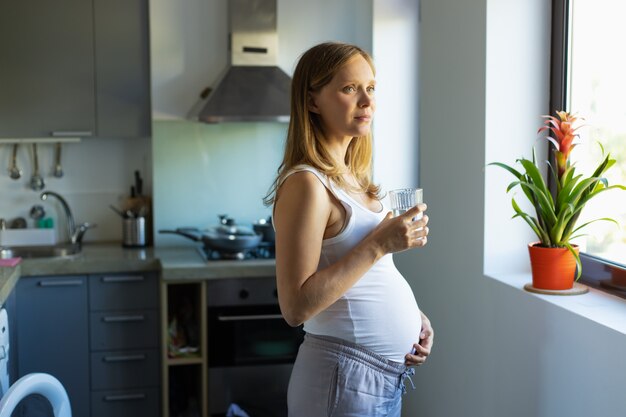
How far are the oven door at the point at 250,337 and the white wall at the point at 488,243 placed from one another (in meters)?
0.65

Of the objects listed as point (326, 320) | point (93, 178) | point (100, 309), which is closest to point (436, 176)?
point (326, 320)

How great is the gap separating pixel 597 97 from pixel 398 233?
1012 mm

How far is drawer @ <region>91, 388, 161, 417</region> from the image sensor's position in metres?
3.47

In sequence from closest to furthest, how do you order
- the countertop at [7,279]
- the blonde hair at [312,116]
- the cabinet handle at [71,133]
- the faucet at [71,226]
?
the blonde hair at [312,116] → the countertop at [7,279] → the cabinet handle at [71,133] → the faucet at [71,226]

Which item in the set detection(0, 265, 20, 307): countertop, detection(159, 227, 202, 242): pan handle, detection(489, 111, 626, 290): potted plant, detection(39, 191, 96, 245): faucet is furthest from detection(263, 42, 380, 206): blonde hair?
detection(39, 191, 96, 245): faucet

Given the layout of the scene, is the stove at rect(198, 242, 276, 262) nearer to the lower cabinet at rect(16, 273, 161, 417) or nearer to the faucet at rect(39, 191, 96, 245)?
the lower cabinet at rect(16, 273, 161, 417)

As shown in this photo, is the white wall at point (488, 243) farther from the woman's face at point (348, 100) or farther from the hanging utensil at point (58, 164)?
the hanging utensil at point (58, 164)

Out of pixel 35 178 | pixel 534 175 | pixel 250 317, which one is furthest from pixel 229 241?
pixel 534 175

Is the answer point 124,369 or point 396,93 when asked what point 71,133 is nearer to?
point 124,369

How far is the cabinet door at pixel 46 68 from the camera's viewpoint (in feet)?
11.9

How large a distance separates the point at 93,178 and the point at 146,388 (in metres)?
1.16

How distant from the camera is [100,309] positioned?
3428 mm

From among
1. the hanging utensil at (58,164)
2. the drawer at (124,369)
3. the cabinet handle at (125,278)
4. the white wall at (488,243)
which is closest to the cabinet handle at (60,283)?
the cabinet handle at (125,278)

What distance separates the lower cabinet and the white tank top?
188 cm
